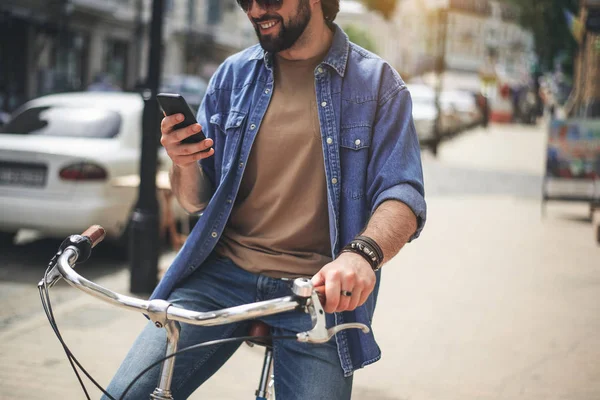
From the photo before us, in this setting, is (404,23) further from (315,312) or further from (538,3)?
(315,312)

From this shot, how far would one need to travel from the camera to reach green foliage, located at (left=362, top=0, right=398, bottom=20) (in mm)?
62500

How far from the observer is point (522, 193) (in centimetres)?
1481

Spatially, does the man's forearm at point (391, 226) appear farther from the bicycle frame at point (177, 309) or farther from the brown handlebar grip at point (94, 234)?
the brown handlebar grip at point (94, 234)

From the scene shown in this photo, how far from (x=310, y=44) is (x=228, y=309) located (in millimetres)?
1019

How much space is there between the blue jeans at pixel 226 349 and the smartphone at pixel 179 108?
1.42 ft

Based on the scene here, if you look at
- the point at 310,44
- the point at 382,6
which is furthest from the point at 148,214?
the point at 382,6

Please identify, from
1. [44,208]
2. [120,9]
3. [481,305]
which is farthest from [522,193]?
[120,9]

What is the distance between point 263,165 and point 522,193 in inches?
518

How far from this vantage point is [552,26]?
1331 inches

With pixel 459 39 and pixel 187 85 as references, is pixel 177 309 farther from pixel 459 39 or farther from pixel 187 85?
pixel 459 39

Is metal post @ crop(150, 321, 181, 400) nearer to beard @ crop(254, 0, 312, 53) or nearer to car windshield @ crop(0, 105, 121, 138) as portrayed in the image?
beard @ crop(254, 0, 312, 53)

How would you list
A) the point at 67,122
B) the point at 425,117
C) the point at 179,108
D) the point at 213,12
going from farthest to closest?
the point at 213,12
the point at 425,117
the point at 67,122
the point at 179,108

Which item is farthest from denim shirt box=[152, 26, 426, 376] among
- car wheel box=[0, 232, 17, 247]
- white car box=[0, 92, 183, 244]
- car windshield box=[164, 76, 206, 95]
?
car windshield box=[164, 76, 206, 95]

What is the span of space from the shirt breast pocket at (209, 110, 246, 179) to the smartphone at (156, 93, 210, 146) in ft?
0.83
